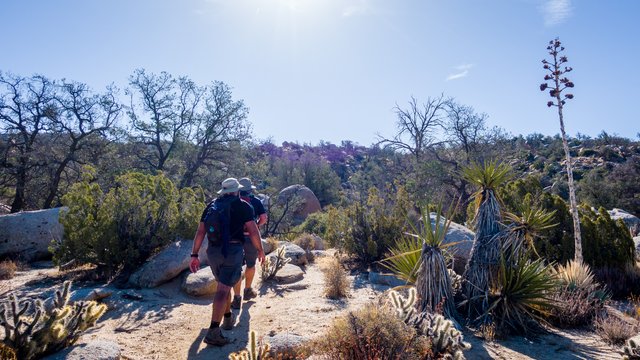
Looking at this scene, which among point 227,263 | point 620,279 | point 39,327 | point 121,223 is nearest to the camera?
point 39,327

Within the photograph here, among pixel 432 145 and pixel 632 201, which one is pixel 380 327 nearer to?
→ pixel 432 145

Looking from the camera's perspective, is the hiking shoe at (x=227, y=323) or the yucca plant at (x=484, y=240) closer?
the hiking shoe at (x=227, y=323)

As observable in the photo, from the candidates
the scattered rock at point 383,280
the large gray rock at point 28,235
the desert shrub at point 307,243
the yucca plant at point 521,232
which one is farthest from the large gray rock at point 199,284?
the desert shrub at point 307,243

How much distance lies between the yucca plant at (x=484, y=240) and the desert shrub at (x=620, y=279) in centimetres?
425

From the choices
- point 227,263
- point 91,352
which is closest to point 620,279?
point 227,263

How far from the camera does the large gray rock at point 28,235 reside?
941 centimetres

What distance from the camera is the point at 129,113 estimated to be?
16.2m

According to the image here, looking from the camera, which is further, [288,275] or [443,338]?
[288,275]

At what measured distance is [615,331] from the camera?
206 inches

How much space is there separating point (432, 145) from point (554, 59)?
1349cm

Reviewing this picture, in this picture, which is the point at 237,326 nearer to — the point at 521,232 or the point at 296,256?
the point at 296,256

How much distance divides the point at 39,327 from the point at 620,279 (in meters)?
10.4

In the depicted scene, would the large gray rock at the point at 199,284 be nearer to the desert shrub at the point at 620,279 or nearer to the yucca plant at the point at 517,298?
the yucca plant at the point at 517,298

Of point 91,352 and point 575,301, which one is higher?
point 575,301
